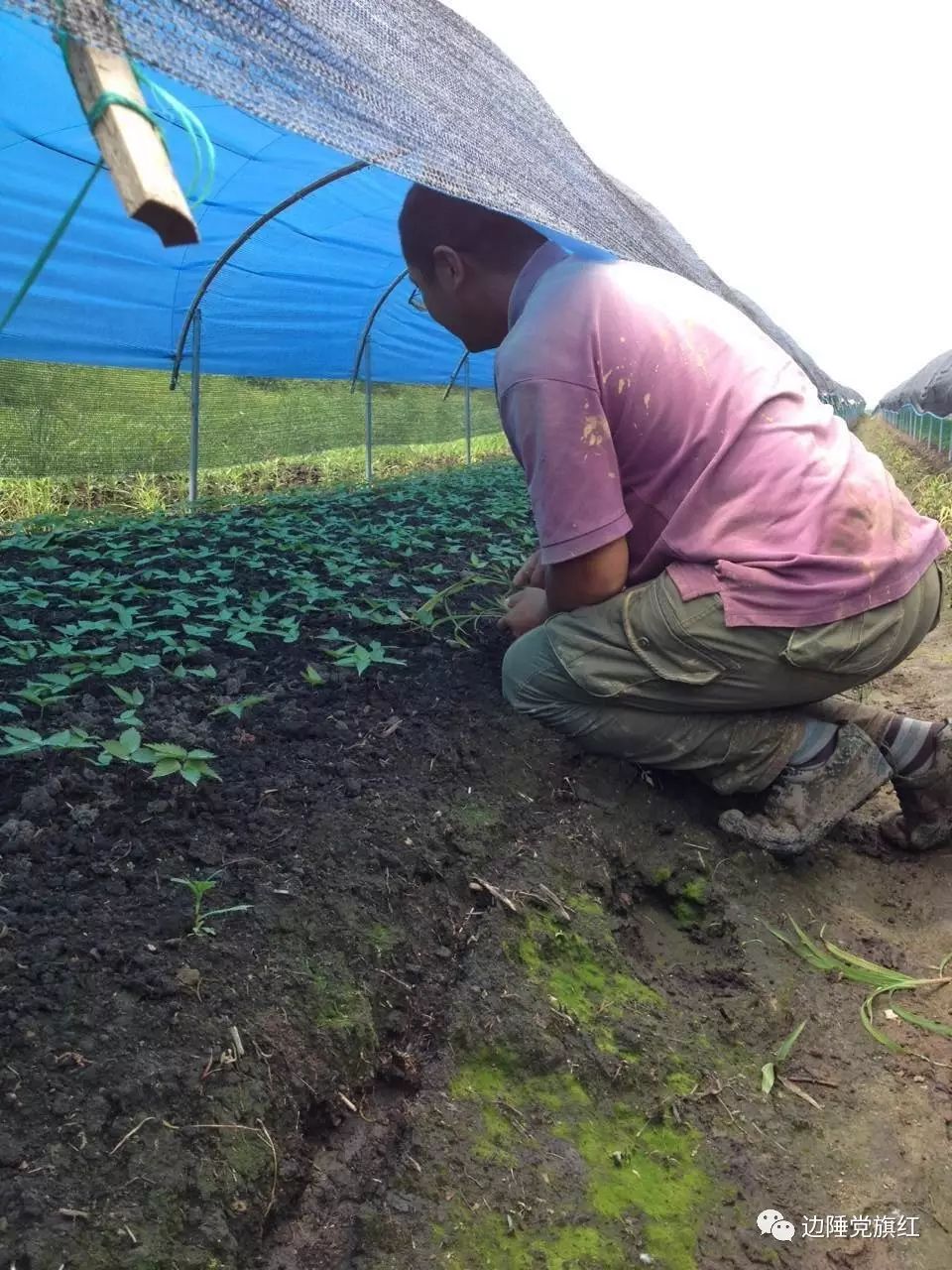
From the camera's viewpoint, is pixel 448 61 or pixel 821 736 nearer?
pixel 821 736

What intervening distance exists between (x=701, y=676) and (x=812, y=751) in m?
0.33

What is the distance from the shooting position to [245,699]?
6.58 ft

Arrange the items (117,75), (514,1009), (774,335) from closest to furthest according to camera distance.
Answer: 1. (117,75)
2. (514,1009)
3. (774,335)

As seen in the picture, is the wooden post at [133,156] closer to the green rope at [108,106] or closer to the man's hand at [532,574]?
the green rope at [108,106]

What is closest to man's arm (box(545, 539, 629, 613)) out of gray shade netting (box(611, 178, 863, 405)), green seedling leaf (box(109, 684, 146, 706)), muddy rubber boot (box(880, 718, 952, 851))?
muddy rubber boot (box(880, 718, 952, 851))

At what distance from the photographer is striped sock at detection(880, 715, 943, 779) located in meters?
2.10

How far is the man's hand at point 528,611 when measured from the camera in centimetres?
242

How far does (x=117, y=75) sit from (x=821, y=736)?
1743mm

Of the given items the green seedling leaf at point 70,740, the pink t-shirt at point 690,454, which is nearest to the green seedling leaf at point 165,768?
the green seedling leaf at point 70,740

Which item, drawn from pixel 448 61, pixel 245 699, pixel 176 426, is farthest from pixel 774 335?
pixel 245 699

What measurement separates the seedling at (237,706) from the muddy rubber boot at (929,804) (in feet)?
4.50

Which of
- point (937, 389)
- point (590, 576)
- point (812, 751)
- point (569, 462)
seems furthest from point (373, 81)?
point (937, 389)

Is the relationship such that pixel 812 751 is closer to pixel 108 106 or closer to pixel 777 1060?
pixel 777 1060

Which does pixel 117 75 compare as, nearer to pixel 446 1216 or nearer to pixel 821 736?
pixel 446 1216
